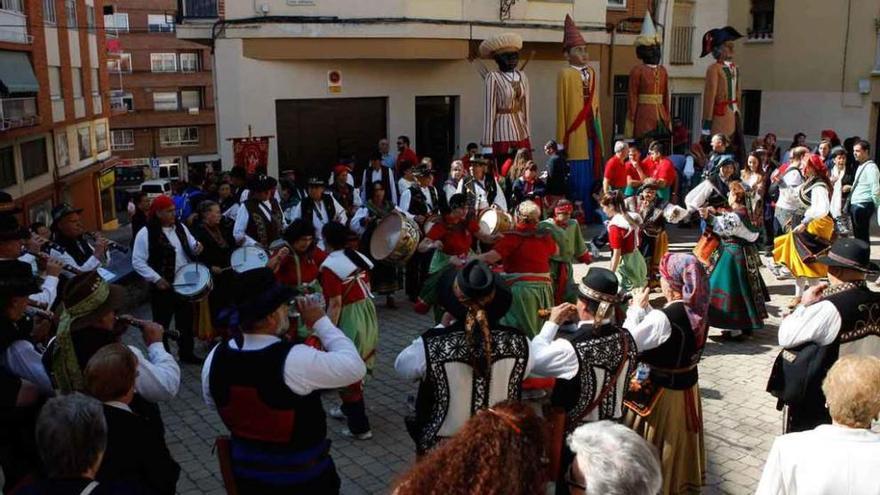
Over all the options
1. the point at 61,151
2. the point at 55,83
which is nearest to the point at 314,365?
the point at 61,151

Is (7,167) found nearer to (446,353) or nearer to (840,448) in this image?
(446,353)

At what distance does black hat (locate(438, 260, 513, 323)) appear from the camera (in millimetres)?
4160

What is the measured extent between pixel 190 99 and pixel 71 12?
70.7ft

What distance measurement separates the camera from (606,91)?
787 inches

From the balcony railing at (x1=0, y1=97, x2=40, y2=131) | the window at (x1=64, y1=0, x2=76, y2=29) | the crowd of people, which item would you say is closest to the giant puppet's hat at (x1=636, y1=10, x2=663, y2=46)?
the crowd of people

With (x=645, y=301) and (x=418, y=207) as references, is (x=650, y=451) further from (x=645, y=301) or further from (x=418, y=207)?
(x=418, y=207)

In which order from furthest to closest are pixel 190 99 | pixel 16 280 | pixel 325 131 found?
pixel 190 99 < pixel 325 131 < pixel 16 280

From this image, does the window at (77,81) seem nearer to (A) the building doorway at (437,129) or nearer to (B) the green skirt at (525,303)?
(A) the building doorway at (437,129)

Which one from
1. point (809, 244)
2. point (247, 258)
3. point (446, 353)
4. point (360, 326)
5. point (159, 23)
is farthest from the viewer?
point (159, 23)

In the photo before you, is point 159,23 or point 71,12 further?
point 159,23

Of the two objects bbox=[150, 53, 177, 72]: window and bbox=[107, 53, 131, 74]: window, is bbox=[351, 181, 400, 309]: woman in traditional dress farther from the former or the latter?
bbox=[150, 53, 177, 72]: window

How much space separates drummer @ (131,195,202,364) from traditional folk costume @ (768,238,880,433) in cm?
538

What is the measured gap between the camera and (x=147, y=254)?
7.62 m

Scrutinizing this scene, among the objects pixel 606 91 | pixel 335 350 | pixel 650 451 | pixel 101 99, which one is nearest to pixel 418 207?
pixel 335 350
